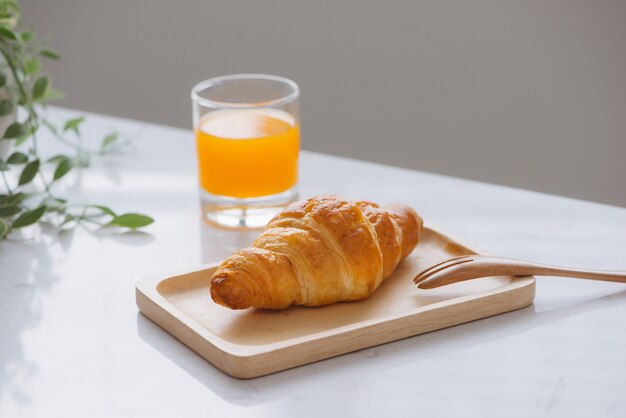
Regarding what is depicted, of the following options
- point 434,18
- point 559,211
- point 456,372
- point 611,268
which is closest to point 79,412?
point 456,372

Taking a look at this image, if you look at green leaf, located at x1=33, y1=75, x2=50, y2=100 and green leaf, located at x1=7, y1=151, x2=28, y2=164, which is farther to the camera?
green leaf, located at x1=33, y1=75, x2=50, y2=100

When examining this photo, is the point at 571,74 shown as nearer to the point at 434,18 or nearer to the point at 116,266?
the point at 434,18

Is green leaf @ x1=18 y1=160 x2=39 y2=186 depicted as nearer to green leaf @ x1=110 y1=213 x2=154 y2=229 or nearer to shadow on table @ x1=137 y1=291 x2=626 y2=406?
green leaf @ x1=110 y1=213 x2=154 y2=229

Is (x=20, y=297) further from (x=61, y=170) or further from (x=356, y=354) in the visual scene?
(x=356, y=354)

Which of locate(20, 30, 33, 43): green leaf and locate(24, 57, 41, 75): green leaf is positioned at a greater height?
locate(20, 30, 33, 43): green leaf

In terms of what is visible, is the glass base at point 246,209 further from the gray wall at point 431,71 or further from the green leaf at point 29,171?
the gray wall at point 431,71

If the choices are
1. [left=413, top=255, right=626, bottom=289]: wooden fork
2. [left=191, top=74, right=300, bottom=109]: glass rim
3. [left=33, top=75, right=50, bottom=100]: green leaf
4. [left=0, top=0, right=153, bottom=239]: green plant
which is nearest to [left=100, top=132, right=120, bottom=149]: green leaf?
[left=0, top=0, right=153, bottom=239]: green plant

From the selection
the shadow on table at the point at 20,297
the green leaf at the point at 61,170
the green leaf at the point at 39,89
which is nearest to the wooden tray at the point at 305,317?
the shadow on table at the point at 20,297
